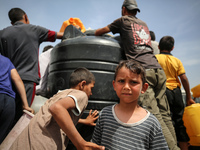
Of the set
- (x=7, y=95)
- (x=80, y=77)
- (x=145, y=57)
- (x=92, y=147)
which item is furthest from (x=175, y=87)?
(x=7, y=95)

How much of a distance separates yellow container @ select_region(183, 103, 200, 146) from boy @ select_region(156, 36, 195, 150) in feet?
0.27

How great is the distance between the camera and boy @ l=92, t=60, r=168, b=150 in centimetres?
104

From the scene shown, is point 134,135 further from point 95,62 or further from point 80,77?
point 95,62

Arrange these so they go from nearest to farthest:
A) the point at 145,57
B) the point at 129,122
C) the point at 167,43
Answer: the point at 129,122
the point at 145,57
the point at 167,43

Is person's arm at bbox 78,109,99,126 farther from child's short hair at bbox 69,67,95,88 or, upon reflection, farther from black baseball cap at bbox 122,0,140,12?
black baseball cap at bbox 122,0,140,12

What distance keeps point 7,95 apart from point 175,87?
2.22m

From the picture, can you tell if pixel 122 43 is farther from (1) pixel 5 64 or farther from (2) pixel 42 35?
(1) pixel 5 64

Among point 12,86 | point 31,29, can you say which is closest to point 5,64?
point 12,86

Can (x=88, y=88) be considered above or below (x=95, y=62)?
below

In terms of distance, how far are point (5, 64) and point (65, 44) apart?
0.67m

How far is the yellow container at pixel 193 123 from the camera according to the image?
222 cm

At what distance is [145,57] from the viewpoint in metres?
1.93

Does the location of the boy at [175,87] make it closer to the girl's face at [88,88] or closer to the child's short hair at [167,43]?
the child's short hair at [167,43]

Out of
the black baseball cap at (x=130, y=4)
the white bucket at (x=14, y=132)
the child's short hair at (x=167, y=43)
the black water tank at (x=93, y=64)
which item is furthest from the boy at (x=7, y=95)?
the child's short hair at (x=167, y=43)
